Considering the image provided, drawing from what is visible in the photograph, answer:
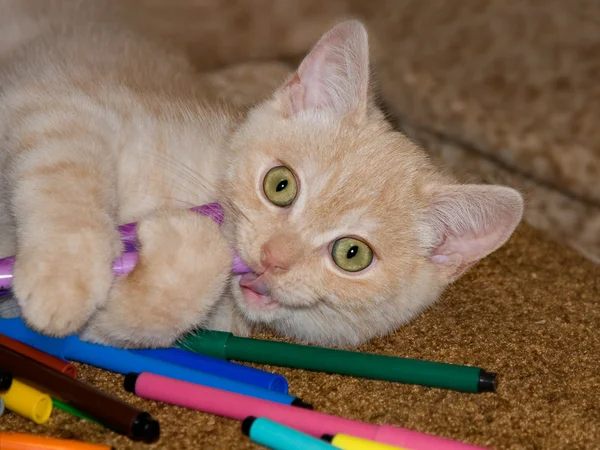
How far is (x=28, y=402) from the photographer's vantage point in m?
1.16

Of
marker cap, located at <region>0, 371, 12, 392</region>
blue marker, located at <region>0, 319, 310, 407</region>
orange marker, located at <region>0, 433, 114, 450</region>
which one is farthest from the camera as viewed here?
blue marker, located at <region>0, 319, 310, 407</region>

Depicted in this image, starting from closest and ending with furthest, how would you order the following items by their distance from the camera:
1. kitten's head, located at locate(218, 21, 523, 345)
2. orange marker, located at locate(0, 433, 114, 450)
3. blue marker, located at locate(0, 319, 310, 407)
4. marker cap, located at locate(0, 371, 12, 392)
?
1. orange marker, located at locate(0, 433, 114, 450)
2. marker cap, located at locate(0, 371, 12, 392)
3. blue marker, located at locate(0, 319, 310, 407)
4. kitten's head, located at locate(218, 21, 523, 345)

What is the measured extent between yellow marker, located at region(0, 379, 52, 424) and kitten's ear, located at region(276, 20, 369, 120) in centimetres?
72

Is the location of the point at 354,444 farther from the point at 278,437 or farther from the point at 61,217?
the point at 61,217

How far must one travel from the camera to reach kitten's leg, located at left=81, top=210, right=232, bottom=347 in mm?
1248

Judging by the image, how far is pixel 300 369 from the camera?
143 centimetres

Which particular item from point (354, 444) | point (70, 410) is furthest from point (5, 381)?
point (354, 444)

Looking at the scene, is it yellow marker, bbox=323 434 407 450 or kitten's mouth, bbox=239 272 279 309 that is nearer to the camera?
yellow marker, bbox=323 434 407 450

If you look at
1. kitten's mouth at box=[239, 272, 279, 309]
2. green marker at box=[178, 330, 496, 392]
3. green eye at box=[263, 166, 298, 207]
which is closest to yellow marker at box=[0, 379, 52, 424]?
green marker at box=[178, 330, 496, 392]

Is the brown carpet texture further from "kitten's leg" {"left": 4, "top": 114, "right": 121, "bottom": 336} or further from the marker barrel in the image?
"kitten's leg" {"left": 4, "top": 114, "right": 121, "bottom": 336}

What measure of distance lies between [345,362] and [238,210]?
337mm

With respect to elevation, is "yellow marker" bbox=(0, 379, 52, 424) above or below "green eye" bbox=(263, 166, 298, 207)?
below

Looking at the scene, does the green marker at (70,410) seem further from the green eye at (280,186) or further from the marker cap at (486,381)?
the marker cap at (486,381)

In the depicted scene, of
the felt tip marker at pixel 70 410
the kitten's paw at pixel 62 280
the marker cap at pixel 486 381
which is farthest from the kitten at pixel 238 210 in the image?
the marker cap at pixel 486 381
